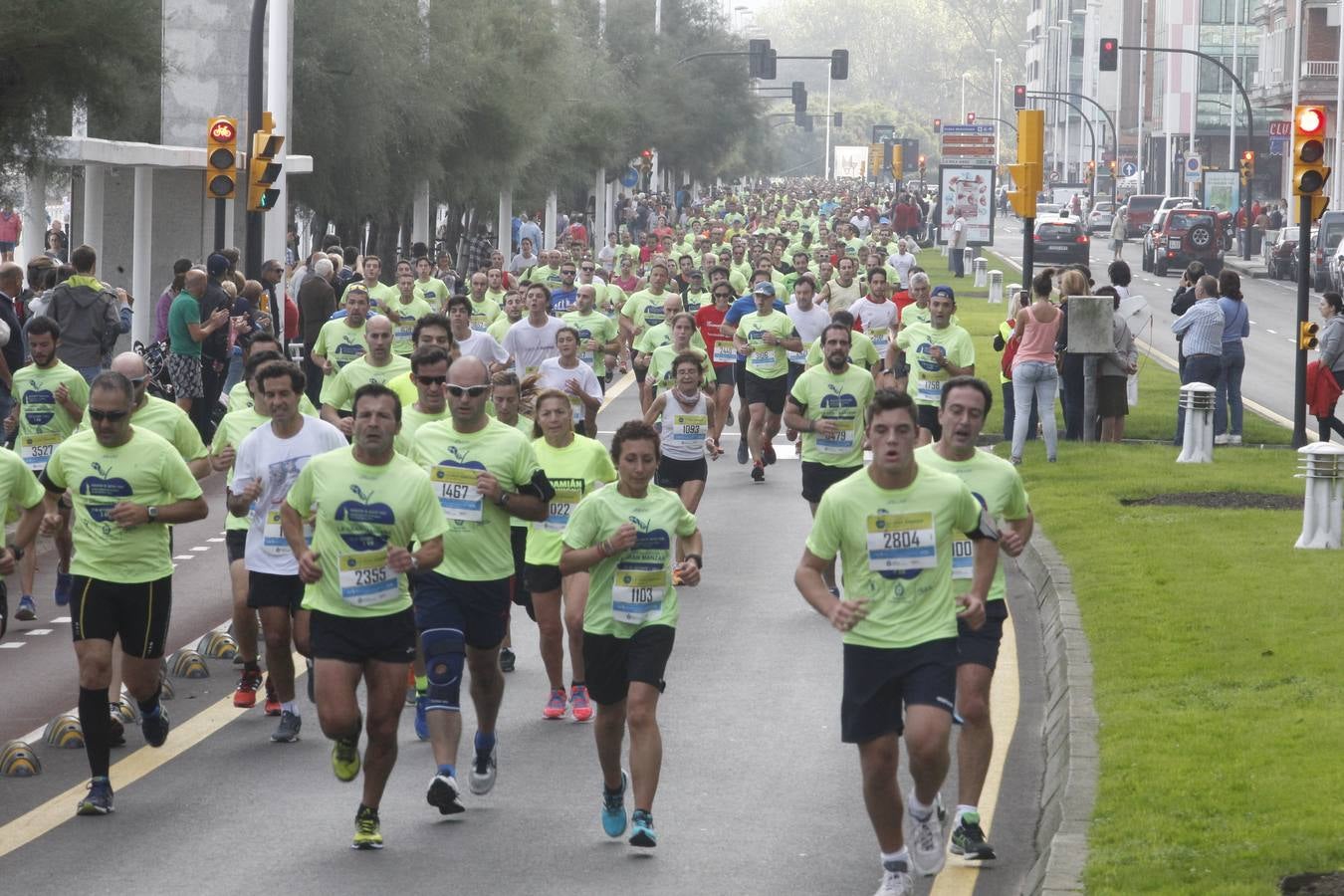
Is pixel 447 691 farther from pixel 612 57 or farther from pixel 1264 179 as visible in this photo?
pixel 1264 179

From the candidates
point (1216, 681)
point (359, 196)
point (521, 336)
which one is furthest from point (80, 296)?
point (359, 196)

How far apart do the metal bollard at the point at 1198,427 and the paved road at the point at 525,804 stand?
795cm

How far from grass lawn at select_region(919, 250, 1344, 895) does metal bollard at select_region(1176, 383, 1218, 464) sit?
490 millimetres

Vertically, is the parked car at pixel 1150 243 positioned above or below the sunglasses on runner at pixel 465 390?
above

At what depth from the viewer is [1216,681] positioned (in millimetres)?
10930

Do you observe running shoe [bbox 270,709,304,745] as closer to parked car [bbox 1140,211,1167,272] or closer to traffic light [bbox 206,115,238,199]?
traffic light [bbox 206,115,238,199]

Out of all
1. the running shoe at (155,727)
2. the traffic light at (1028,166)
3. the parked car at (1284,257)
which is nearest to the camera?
the running shoe at (155,727)

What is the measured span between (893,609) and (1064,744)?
254cm

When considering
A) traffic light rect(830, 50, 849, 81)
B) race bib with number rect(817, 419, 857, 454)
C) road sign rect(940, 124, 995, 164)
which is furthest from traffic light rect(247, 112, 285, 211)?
traffic light rect(830, 50, 849, 81)

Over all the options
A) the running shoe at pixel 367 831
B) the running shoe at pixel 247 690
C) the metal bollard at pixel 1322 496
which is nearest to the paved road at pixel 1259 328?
the metal bollard at pixel 1322 496

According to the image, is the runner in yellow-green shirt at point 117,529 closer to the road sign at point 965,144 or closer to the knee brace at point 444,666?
the knee brace at point 444,666

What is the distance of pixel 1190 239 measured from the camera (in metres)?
60.2

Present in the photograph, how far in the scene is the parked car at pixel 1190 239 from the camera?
59938 mm

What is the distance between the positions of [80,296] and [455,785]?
1033 cm
